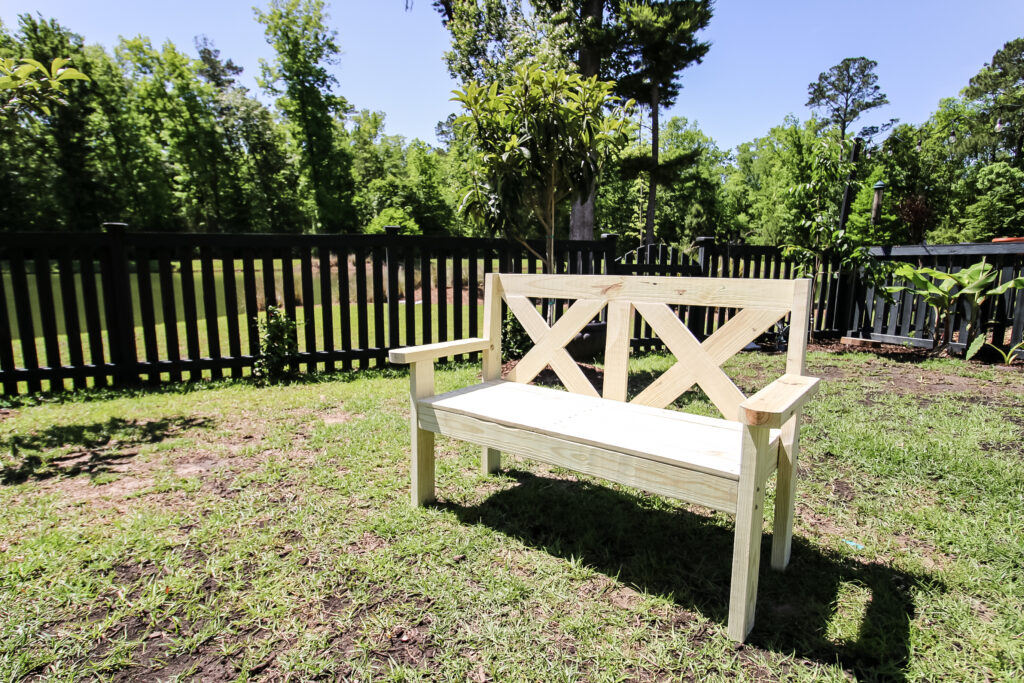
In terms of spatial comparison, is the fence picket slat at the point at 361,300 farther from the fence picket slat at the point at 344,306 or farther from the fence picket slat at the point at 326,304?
the fence picket slat at the point at 326,304

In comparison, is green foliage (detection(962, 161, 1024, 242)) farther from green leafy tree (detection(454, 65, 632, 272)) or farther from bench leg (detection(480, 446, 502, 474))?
bench leg (detection(480, 446, 502, 474))

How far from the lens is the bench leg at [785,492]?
1.92 m

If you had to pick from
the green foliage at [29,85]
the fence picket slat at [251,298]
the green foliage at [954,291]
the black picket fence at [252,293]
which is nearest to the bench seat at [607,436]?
the green foliage at [29,85]

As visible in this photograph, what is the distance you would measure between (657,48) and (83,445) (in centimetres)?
1991

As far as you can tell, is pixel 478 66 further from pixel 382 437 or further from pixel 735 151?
pixel 735 151

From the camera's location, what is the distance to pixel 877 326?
7129 mm

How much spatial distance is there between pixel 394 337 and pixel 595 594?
4.25 metres

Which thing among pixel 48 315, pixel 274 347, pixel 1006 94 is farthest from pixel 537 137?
pixel 1006 94

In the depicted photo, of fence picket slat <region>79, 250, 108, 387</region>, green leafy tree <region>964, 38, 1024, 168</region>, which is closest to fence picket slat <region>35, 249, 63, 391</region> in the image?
fence picket slat <region>79, 250, 108, 387</region>

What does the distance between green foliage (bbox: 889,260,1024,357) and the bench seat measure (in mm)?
5731

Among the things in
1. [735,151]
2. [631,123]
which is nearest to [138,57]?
[631,123]

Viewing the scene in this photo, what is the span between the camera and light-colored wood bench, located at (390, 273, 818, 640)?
1.63 metres

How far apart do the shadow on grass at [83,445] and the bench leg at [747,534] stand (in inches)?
133

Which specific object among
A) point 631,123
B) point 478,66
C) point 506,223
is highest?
point 478,66
